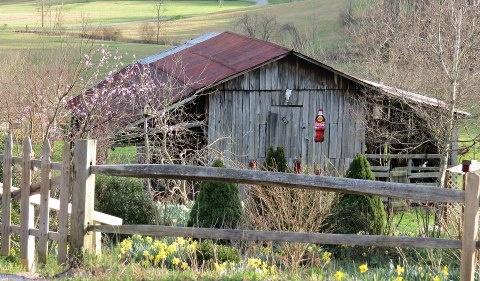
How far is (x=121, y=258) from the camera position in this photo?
7953mm

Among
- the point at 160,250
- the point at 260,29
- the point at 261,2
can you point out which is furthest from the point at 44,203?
the point at 261,2

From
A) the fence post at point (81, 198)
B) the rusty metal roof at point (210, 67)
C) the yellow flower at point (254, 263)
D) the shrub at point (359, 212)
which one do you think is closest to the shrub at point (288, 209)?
the shrub at point (359, 212)

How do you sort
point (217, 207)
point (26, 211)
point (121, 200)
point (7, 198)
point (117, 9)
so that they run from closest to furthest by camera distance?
point (26, 211)
point (7, 198)
point (217, 207)
point (121, 200)
point (117, 9)

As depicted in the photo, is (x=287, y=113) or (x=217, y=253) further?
(x=287, y=113)

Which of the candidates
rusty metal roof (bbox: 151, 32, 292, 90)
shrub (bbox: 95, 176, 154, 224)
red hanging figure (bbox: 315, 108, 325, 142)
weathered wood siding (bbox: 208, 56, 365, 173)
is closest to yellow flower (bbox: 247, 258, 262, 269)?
shrub (bbox: 95, 176, 154, 224)

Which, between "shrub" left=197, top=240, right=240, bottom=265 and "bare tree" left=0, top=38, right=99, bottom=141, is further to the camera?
"bare tree" left=0, top=38, right=99, bottom=141

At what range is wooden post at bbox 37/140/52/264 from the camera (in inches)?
334

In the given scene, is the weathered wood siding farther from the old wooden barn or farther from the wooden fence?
the wooden fence

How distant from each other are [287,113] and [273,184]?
1752 centimetres

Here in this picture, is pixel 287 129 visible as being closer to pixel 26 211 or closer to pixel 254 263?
pixel 26 211

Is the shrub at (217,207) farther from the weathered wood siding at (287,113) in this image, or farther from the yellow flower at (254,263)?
the weathered wood siding at (287,113)

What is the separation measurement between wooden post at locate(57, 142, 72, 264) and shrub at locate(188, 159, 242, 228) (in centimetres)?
488

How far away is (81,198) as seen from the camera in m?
7.77

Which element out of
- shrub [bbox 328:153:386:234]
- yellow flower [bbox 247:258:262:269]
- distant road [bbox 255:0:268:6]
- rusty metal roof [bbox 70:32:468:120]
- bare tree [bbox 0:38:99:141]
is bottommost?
shrub [bbox 328:153:386:234]
